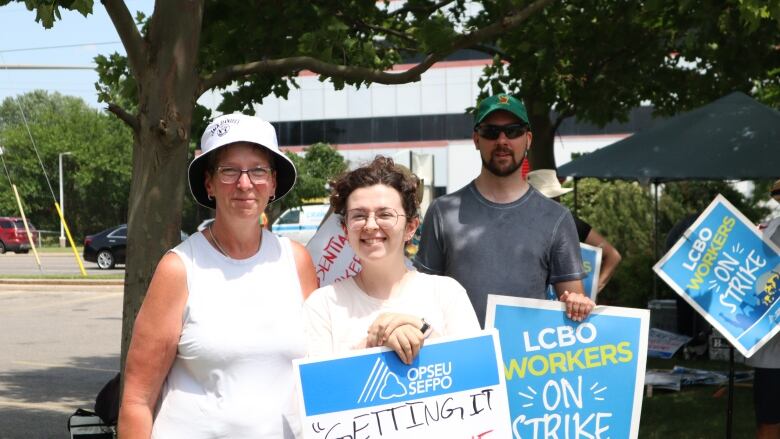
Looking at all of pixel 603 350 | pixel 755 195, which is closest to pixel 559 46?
pixel 603 350

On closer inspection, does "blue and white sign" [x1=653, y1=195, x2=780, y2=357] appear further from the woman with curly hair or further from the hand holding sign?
the woman with curly hair

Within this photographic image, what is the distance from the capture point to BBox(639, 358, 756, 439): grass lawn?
303 inches

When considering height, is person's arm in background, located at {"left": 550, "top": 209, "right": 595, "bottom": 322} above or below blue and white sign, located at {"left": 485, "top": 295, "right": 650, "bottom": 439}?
above

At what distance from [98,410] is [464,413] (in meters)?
3.16

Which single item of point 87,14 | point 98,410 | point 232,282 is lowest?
point 98,410

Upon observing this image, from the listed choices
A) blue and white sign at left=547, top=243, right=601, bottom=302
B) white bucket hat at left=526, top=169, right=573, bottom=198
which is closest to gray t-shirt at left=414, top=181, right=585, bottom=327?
blue and white sign at left=547, top=243, right=601, bottom=302

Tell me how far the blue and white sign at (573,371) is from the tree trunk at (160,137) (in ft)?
8.25

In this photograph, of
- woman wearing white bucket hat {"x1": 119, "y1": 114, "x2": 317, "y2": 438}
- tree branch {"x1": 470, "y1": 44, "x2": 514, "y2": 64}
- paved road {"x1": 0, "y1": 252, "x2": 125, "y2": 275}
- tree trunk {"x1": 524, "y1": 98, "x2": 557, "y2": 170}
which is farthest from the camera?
paved road {"x1": 0, "y1": 252, "x2": 125, "y2": 275}

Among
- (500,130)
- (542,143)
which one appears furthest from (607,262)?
(542,143)

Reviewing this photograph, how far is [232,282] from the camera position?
106 inches

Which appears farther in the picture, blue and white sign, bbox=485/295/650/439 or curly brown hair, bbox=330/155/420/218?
blue and white sign, bbox=485/295/650/439

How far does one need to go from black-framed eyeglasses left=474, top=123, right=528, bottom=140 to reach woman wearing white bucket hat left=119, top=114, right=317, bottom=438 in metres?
1.26

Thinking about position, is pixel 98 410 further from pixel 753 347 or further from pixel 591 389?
pixel 753 347

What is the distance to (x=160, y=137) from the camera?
5.43m
